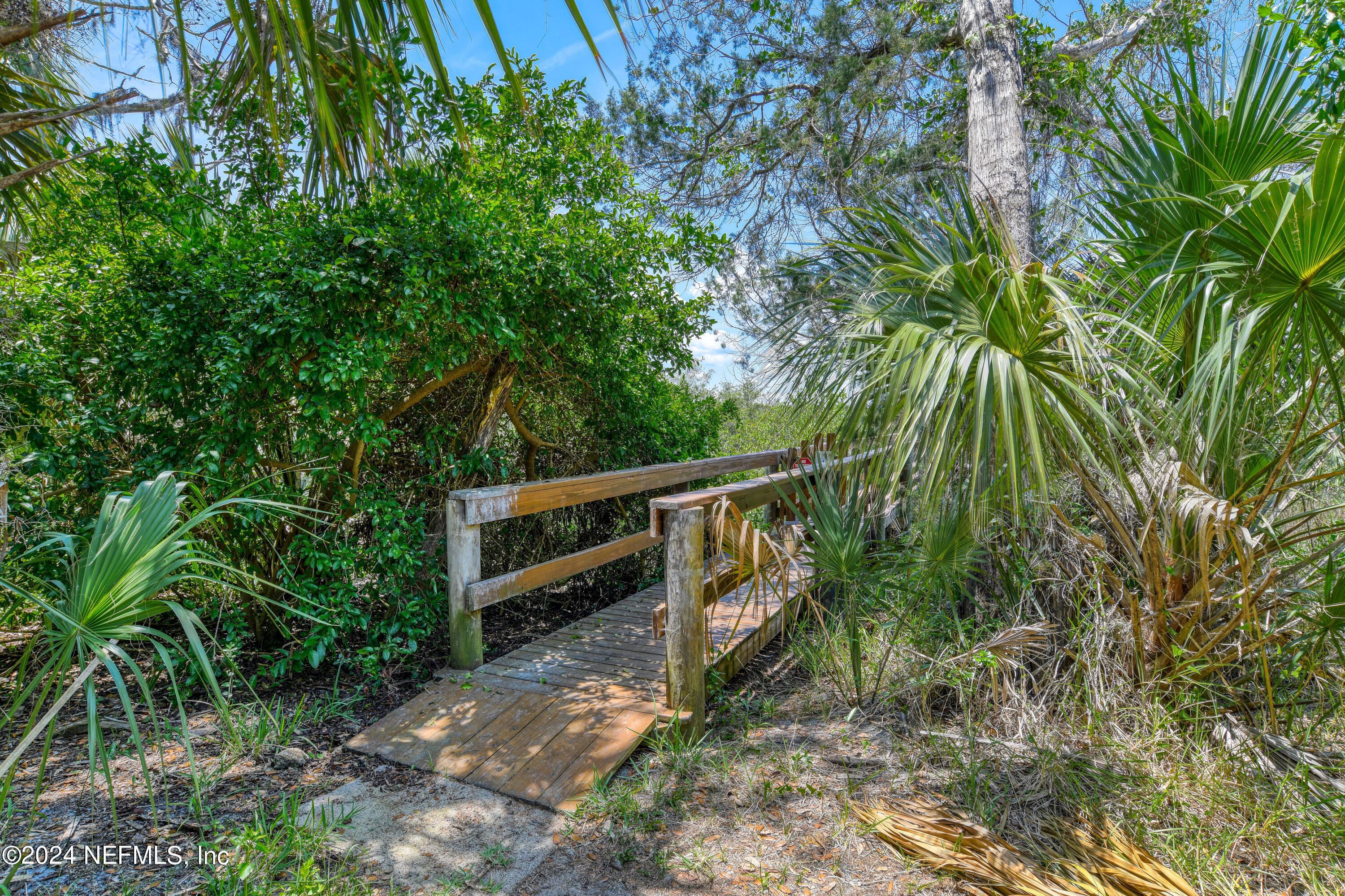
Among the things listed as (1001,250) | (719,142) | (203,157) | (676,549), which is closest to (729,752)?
(676,549)

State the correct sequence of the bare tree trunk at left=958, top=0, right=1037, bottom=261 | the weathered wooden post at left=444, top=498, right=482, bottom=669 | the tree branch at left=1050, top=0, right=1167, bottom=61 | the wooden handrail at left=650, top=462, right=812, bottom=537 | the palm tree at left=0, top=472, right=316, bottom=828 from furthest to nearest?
1. the tree branch at left=1050, top=0, right=1167, bottom=61
2. the bare tree trunk at left=958, top=0, right=1037, bottom=261
3. the weathered wooden post at left=444, top=498, right=482, bottom=669
4. the wooden handrail at left=650, top=462, right=812, bottom=537
5. the palm tree at left=0, top=472, right=316, bottom=828

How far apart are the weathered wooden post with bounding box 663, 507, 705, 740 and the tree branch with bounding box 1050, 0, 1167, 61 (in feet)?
22.1

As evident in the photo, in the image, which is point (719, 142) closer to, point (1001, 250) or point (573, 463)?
point (573, 463)

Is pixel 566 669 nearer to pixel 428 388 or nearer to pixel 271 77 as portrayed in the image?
pixel 428 388

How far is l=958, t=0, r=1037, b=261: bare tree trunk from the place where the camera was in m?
4.45

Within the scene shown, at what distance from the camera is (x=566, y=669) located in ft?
11.7

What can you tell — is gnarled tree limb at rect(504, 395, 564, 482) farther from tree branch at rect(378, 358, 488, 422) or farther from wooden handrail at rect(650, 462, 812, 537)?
wooden handrail at rect(650, 462, 812, 537)

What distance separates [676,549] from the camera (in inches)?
117

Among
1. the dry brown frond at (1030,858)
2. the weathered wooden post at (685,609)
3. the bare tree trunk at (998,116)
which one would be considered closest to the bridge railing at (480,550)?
the weathered wooden post at (685,609)

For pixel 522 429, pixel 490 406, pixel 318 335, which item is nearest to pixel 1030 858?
pixel 318 335

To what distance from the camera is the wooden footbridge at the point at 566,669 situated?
108 inches

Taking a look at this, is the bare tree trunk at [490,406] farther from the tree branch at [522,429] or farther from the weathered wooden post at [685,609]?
the weathered wooden post at [685,609]

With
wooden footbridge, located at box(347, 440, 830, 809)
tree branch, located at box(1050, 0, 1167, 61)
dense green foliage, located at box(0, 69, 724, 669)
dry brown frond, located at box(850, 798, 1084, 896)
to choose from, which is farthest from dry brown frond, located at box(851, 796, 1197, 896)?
tree branch, located at box(1050, 0, 1167, 61)

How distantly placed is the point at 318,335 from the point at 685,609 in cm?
215
